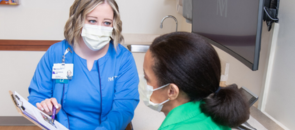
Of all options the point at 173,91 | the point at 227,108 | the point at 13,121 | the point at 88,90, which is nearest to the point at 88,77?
the point at 88,90

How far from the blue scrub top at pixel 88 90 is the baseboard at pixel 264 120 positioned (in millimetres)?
655

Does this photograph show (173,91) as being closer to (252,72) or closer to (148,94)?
(148,94)

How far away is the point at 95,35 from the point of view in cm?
130

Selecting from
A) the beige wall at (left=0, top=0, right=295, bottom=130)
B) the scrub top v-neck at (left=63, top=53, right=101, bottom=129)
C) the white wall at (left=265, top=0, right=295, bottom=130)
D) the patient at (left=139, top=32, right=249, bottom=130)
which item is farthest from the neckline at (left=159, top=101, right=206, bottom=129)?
the beige wall at (left=0, top=0, right=295, bottom=130)

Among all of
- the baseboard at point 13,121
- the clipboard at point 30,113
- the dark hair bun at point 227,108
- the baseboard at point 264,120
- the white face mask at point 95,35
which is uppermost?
the white face mask at point 95,35

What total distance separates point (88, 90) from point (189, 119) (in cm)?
72

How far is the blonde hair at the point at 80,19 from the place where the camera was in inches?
50.3

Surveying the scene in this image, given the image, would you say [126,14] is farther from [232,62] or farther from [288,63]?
[288,63]

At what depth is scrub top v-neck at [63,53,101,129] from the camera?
4.23 feet

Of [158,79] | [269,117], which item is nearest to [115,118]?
[158,79]

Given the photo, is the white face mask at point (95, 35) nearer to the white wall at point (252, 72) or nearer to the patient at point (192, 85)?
the patient at point (192, 85)

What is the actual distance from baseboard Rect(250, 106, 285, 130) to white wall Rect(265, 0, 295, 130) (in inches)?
1.2

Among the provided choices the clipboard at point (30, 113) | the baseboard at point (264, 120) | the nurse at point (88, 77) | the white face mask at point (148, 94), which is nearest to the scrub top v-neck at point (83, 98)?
the nurse at point (88, 77)

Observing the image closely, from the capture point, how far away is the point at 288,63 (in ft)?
3.30
